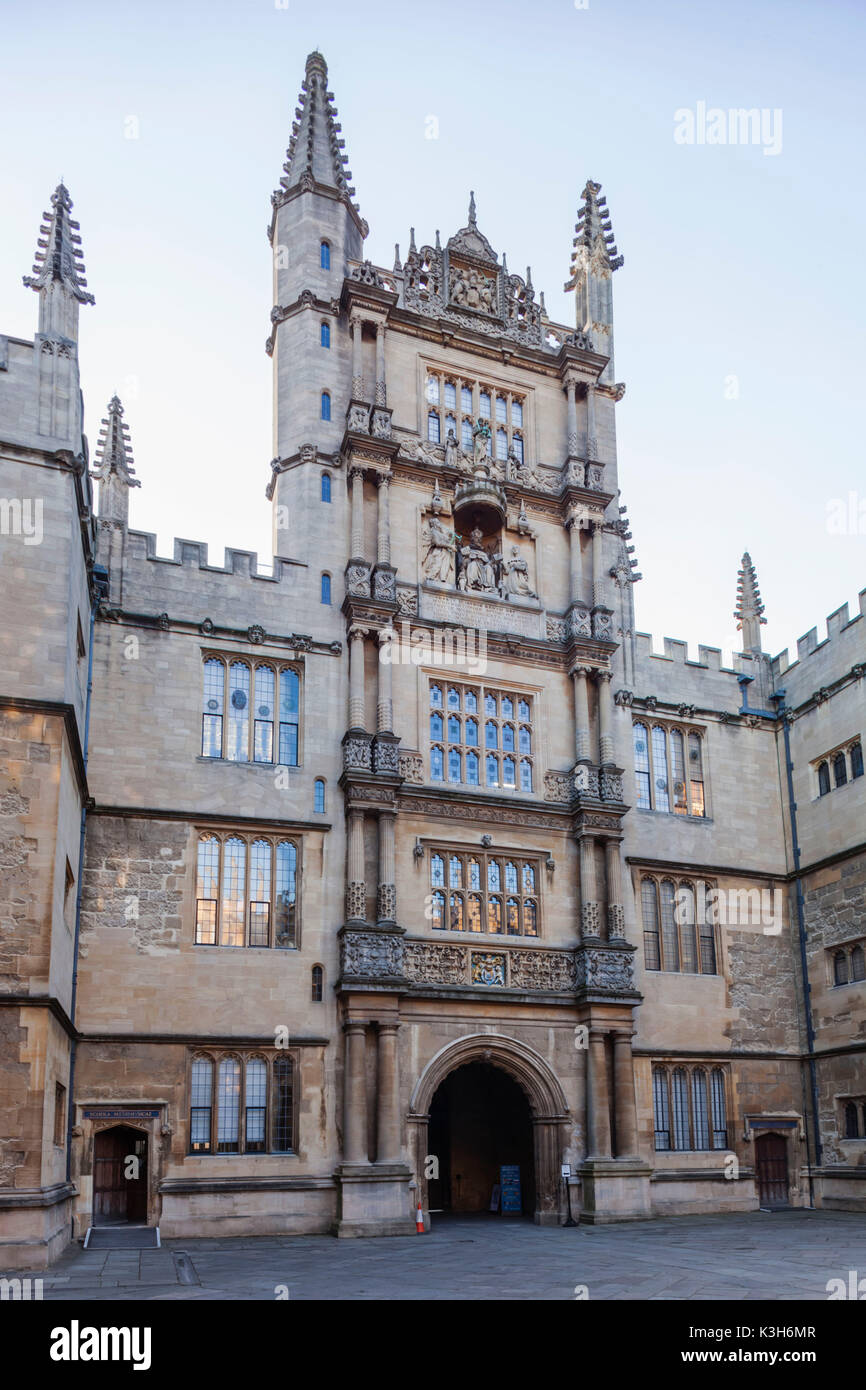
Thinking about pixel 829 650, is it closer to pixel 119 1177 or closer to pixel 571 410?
pixel 571 410

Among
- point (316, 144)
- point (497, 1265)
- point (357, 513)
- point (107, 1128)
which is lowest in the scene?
point (497, 1265)

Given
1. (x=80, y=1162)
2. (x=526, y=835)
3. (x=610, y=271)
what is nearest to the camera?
(x=80, y=1162)

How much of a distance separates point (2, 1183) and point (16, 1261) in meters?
1.11

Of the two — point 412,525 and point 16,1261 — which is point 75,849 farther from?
point 412,525

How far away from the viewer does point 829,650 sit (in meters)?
33.8

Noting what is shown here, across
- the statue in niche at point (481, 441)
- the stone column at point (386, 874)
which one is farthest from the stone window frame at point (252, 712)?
the statue in niche at point (481, 441)

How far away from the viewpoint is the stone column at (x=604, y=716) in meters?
31.5

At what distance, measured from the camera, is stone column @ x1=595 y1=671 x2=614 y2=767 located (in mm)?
31547

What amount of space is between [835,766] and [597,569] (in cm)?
831

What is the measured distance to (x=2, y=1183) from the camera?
1828 cm

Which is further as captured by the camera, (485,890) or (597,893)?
(597,893)

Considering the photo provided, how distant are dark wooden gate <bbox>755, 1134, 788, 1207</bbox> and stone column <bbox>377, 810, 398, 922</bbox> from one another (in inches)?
478

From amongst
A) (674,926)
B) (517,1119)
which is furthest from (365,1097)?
(674,926)

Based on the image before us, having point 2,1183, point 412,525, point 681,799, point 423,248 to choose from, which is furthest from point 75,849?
point 423,248
